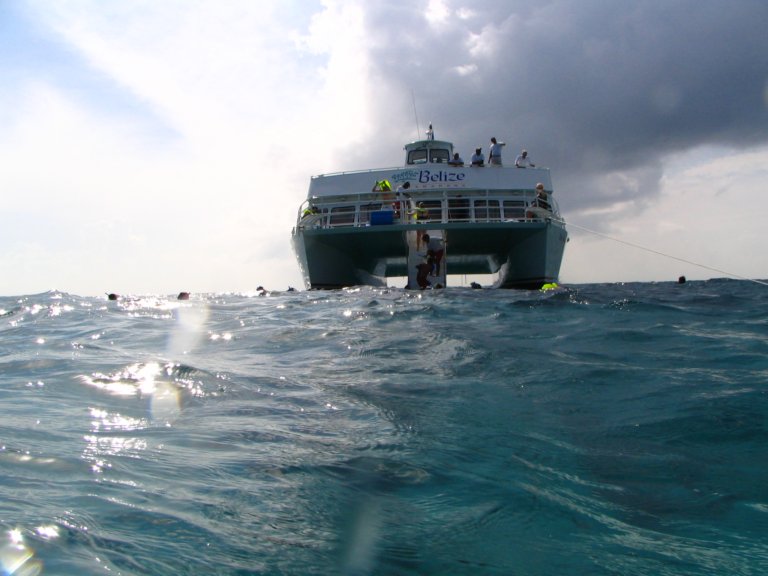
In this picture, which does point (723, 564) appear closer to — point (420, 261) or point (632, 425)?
point (632, 425)

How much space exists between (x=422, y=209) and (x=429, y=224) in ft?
2.35

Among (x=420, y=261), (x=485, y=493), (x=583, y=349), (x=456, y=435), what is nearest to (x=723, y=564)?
(x=485, y=493)

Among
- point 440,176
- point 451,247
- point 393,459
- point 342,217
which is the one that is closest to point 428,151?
point 440,176

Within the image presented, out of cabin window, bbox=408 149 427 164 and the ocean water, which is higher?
cabin window, bbox=408 149 427 164

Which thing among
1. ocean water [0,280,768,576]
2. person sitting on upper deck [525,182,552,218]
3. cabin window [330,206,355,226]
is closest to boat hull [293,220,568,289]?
person sitting on upper deck [525,182,552,218]

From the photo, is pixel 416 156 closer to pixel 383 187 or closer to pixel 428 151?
pixel 428 151

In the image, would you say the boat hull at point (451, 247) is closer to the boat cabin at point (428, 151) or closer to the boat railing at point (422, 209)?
the boat railing at point (422, 209)

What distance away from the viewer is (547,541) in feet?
6.87

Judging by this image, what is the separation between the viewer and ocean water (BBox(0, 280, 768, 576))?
194 centimetres

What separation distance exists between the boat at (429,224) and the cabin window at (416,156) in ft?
9.15

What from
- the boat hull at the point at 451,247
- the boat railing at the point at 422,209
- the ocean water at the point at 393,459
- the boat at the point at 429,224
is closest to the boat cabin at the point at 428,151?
the boat at the point at 429,224

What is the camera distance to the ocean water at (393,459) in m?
1.94

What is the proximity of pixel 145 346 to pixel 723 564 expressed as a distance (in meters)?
6.04

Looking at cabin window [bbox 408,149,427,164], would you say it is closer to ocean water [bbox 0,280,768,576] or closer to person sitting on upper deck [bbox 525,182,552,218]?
person sitting on upper deck [bbox 525,182,552,218]
